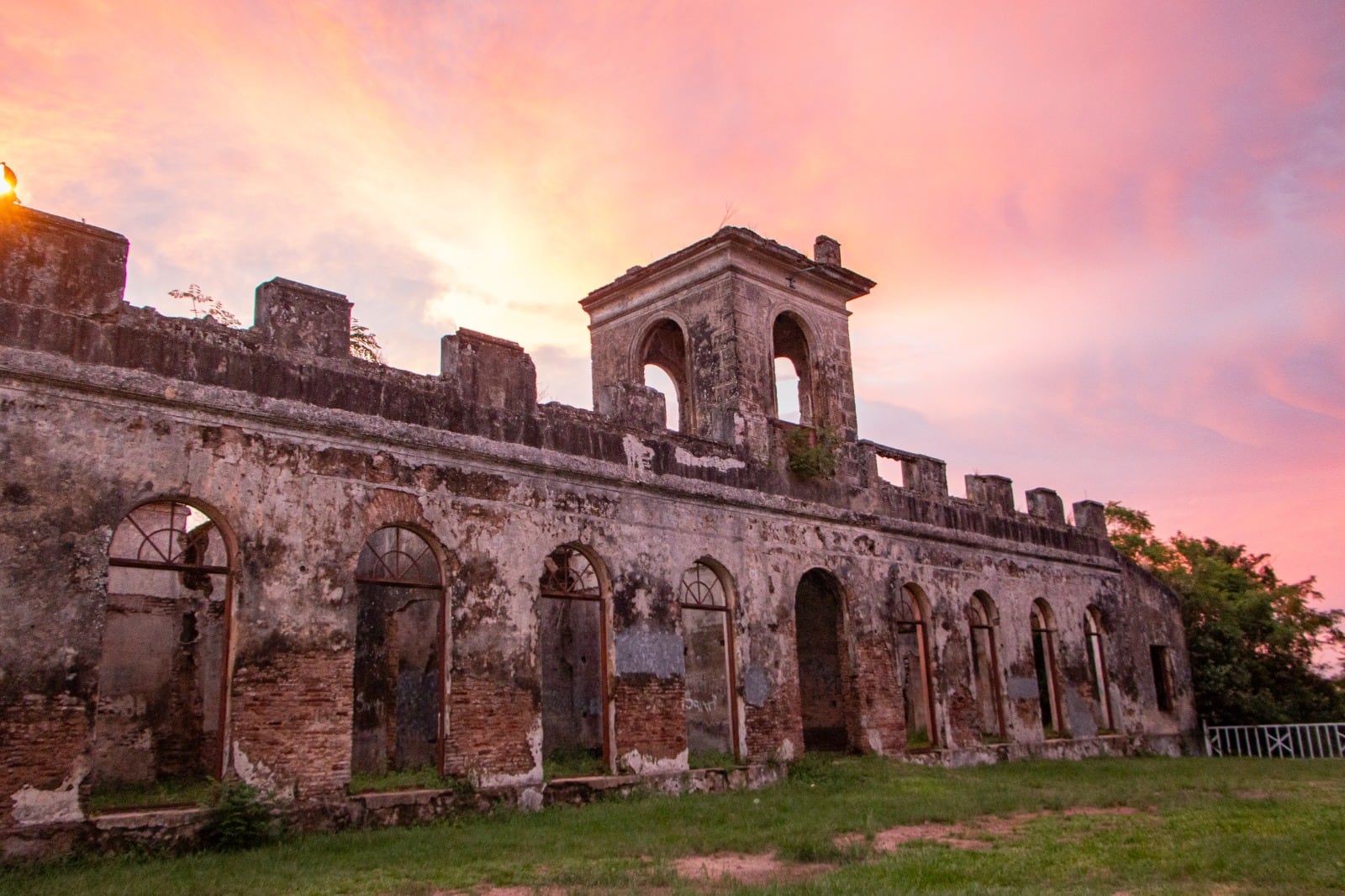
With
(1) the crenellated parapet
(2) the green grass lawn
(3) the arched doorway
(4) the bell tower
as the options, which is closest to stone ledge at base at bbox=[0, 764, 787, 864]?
(2) the green grass lawn

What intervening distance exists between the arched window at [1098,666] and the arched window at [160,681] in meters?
16.7

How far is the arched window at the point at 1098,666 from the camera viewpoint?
2164 cm

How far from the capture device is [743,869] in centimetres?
820

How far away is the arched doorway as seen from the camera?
16.7m

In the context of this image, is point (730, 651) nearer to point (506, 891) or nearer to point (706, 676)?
point (706, 676)

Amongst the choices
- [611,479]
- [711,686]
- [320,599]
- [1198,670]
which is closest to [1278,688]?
[1198,670]

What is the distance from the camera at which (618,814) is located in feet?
36.0

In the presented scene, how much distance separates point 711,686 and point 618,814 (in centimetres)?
707

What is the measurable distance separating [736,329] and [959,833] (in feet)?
31.6

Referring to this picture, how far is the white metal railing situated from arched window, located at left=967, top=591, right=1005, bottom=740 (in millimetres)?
6197

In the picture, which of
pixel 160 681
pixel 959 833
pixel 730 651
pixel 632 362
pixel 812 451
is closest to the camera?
pixel 959 833

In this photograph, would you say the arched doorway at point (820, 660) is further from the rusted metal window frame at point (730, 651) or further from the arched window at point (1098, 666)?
the arched window at point (1098, 666)

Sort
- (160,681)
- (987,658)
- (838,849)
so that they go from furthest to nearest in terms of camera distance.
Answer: (987,658) → (160,681) → (838,849)

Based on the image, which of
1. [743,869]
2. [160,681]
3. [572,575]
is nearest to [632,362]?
[572,575]
